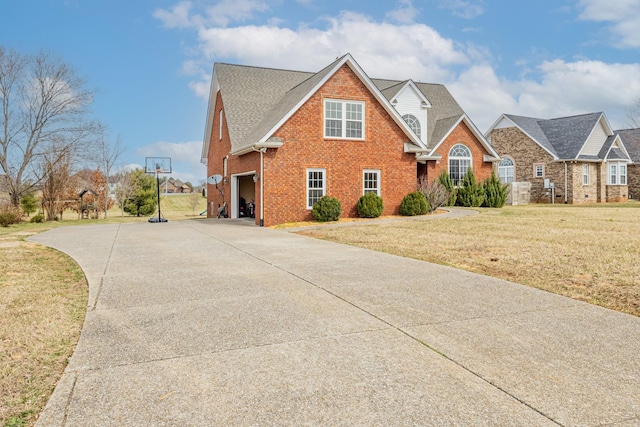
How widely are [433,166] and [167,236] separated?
56.7 feet

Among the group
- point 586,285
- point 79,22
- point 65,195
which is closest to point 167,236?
point 79,22

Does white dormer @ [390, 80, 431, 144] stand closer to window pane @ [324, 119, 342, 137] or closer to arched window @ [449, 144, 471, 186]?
arched window @ [449, 144, 471, 186]

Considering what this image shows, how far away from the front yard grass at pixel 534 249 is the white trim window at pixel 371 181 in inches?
122

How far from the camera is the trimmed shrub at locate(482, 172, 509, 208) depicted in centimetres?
2673

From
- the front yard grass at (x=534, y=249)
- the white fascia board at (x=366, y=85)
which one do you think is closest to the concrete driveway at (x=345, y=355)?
the front yard grass at (x=534, y=249)

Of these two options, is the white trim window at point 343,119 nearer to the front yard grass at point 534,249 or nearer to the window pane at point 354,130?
the window pane at point 354,130

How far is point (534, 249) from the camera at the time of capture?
10453 mm

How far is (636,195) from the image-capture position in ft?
127

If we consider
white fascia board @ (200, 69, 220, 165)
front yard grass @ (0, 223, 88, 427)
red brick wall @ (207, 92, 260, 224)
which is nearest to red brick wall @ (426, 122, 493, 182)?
red brick wall @ (207, 92, 260, 224)

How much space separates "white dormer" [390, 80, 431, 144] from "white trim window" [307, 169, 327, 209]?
9.35 meters

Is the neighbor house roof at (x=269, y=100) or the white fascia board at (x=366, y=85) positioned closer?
the white fascia board at (x=366, y=85)

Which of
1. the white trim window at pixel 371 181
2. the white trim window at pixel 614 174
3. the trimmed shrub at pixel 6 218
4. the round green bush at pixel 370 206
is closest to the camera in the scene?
the round green bush at pixel 370 206

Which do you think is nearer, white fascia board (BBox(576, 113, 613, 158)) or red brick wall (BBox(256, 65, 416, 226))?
red brick wall (BBox(256, 65, 416, 226))

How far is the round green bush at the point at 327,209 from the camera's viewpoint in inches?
736
